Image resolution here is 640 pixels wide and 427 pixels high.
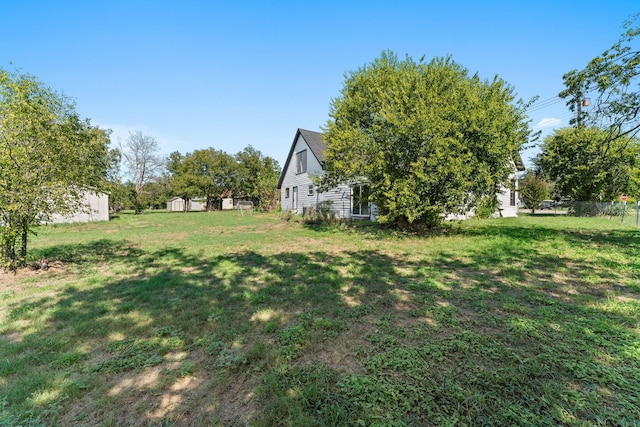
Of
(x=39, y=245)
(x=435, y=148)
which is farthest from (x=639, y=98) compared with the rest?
(x=39, y=245)

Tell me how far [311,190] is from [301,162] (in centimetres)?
266

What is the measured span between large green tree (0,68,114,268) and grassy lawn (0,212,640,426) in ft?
4.09

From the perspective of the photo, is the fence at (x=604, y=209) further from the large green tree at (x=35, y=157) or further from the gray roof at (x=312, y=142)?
the large green tree at (x=35, y=157)

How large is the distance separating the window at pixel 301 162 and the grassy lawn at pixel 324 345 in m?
15.0

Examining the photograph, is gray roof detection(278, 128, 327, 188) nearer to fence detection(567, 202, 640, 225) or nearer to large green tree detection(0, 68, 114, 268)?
large green tree detection(0, 68, 114, 268)

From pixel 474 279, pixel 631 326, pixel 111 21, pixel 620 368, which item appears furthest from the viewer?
pixel 111 21

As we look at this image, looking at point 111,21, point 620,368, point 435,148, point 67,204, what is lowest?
point 620,368

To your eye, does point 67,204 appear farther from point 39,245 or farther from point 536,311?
point 536,311

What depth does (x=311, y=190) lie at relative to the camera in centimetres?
1930

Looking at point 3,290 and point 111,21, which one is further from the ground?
point 111,21

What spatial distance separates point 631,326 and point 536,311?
0.85 metres

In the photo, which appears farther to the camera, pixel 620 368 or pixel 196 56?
pixel 196 56

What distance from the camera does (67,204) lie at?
5.96m

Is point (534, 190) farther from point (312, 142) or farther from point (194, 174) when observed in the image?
point (194, 174)
